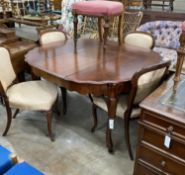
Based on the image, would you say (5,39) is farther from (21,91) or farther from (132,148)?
(132,148)

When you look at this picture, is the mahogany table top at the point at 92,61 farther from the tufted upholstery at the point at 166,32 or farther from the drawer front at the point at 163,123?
the tufted upholstery at the point at 166,32

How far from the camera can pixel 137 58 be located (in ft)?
7.15

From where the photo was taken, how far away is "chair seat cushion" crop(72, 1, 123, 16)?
2.43 metres

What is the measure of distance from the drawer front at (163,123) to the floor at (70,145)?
2.24ft

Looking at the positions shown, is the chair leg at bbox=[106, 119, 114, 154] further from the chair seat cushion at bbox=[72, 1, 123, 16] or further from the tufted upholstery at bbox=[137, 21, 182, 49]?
the tufted upholstery at bbox=[137, 21, 182, 49]

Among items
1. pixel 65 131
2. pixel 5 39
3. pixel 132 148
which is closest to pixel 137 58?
pixel 132 148

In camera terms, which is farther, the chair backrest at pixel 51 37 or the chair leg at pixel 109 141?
the chair backrest at pixel 51 37

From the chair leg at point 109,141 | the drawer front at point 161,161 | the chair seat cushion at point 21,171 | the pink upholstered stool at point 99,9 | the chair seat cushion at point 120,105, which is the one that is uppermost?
the pink upholstered stool at point 99,9

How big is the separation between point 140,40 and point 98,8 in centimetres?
62

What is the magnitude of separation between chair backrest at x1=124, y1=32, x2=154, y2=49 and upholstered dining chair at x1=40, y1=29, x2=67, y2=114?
804 millimetres

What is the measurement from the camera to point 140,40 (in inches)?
105

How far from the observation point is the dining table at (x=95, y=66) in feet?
5.79

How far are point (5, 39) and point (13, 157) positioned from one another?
186 centimetres

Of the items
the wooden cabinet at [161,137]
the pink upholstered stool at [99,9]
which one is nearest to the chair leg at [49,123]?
the wooden cabinet at [161,137]
